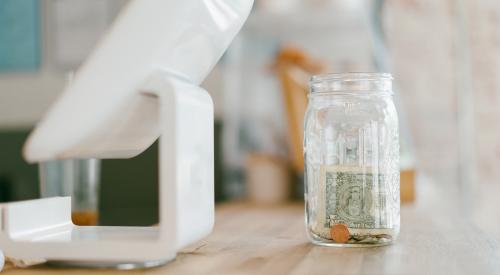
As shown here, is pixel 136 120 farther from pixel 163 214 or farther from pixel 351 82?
pixel 351 82

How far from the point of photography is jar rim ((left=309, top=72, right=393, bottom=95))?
881 millimetres

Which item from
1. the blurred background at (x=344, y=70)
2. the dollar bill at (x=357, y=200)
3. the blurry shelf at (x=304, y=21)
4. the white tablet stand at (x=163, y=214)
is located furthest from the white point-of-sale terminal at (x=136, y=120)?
the blurry shelf at (x=304, y=21)

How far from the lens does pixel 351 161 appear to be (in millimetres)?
853

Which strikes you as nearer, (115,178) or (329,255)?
(329,255)

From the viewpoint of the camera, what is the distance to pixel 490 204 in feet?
6.64

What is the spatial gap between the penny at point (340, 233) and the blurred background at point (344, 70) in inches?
40.1

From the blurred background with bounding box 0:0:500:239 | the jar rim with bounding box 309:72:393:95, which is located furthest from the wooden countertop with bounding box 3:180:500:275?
the blurred background with bounding box 0:0:500:239

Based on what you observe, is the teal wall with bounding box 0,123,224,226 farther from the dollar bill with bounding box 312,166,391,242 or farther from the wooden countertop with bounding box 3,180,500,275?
the dollar bill with bounding box 312,166,391,242

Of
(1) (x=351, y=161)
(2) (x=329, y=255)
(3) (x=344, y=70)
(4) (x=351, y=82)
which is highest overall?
(3) (x=344, y=70)

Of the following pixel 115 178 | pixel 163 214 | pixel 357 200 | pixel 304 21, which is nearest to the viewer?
pixel 163 214

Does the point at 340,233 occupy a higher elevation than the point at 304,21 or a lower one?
lower

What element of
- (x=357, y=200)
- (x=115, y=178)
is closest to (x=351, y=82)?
(x=357, y=200)

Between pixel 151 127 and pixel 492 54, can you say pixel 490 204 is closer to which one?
pixel 492 54

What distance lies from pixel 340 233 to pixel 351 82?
7.9 inches
